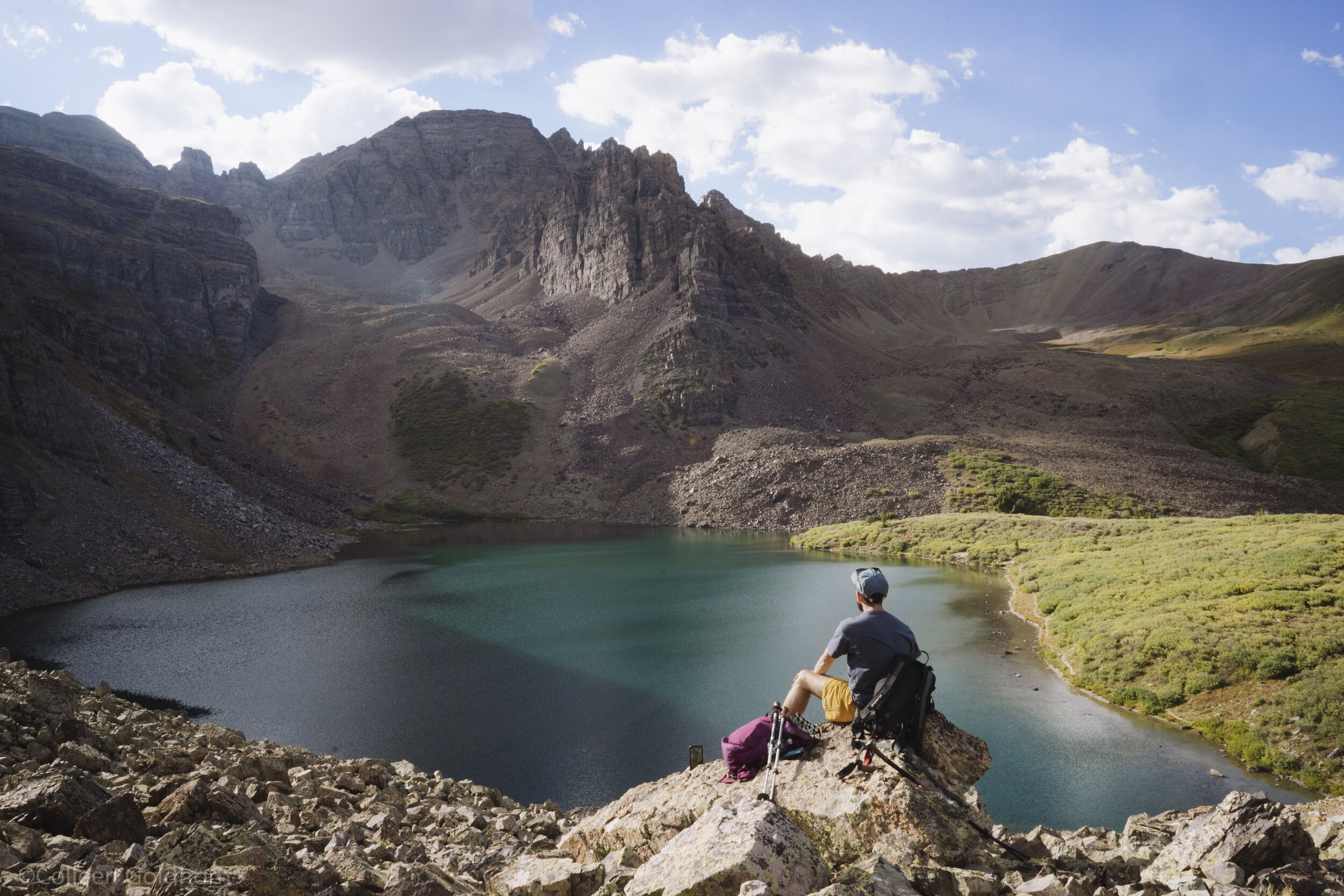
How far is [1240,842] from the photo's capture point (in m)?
7.48

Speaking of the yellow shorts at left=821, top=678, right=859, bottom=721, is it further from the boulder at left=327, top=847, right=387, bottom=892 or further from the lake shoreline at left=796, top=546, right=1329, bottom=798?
the lake shoreline at left=796, top=546, right=1329, bottom=798

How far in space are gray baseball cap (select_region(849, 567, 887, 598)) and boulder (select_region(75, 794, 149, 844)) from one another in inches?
354

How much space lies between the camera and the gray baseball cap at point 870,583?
926cm

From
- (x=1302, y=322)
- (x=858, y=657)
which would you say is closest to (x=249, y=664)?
(x=858, y=657)

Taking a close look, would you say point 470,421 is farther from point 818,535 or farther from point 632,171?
point 632,171

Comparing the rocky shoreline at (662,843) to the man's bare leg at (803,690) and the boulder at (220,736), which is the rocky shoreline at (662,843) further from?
the boulder at (220,736)

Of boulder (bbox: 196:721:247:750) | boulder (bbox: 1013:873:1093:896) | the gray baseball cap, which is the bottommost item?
boulder (bbox: 196:721:247:750)

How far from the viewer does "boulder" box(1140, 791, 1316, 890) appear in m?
7.37

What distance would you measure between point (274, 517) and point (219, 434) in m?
30.7

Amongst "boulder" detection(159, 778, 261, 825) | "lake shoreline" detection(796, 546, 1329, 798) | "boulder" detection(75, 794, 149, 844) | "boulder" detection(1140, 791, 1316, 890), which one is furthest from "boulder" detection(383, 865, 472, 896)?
"lake shoreline" detection(796, 546, 1329, 798)

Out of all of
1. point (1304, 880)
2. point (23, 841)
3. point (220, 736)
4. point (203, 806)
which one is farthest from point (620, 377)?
point (1304, 880)

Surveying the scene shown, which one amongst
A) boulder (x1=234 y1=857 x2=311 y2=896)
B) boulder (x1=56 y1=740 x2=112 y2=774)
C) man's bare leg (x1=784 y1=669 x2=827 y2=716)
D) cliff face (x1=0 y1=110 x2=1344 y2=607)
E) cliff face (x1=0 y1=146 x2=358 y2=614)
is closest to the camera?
boulder (x1=234 y1=857 x2=311 y2=896)

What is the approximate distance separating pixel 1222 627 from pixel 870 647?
23.1 meters

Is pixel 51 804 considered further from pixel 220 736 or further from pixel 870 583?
pixel 870 583
